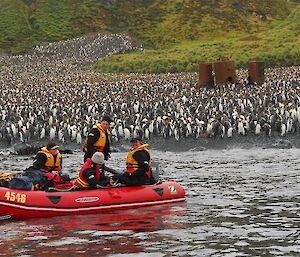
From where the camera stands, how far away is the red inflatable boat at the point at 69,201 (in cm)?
1511

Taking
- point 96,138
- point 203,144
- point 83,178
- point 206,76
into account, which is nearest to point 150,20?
point 206,76

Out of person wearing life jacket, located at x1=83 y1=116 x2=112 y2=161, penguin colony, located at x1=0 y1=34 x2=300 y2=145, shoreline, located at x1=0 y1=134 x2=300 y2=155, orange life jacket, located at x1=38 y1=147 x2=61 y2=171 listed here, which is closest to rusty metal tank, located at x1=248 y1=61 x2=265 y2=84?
penguin colony, located at x1=0 y1=34 x2=300 y2=145

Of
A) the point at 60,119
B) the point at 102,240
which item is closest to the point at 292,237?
the point at 102,240

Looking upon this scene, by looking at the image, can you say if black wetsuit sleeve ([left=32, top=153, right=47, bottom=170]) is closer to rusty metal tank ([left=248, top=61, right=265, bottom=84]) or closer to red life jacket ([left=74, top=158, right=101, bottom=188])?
red life jacket ([left=74, top=158, right=101, bottom=188])

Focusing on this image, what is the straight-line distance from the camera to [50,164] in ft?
55.0

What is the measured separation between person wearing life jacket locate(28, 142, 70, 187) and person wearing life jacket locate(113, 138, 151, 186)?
1473 mm

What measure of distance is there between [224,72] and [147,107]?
315 inches

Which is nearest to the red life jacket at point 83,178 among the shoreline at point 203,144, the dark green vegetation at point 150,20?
the shoreline at point 203,144

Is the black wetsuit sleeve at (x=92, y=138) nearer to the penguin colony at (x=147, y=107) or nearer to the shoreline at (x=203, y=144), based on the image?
the shoreline at (x=203, y=144)

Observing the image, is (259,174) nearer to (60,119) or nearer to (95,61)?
(60,119)

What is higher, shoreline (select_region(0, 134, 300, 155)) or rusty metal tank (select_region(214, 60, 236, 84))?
rusty metal tank (select_region(214, 60, 236, 84))

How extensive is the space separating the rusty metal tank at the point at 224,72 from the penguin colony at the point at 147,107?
1.98 ft

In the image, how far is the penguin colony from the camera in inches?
1125

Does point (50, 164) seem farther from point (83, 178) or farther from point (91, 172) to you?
point (91, 172)
